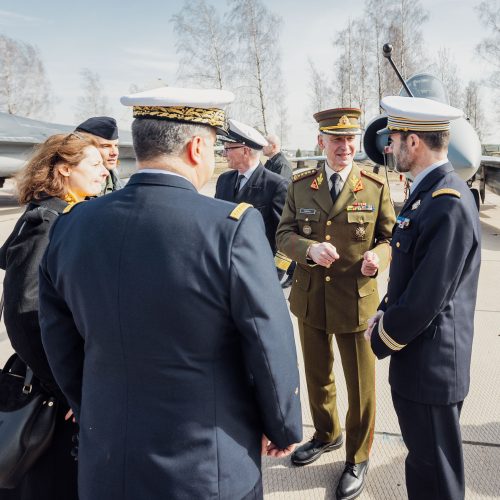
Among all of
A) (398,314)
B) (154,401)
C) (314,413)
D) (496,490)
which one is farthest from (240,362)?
(496,490)

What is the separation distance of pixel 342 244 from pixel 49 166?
143 centimetres

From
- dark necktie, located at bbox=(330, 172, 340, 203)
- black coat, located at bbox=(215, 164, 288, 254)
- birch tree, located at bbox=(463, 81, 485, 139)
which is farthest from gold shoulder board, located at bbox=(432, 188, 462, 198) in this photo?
birch tree, located at bbox=(463, 81, 485, 139)

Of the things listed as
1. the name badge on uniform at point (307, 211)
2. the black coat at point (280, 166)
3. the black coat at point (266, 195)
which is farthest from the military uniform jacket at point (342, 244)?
the black coat at point (280, 166)

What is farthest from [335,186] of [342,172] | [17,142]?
[17,142]

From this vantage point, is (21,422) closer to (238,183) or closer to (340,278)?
(340,278)

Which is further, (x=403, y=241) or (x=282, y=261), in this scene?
(x=282, y=261)

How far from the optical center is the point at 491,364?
316cm

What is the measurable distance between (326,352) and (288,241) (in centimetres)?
63

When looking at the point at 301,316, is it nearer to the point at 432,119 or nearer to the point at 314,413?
the point at 314,413

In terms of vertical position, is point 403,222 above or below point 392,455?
above

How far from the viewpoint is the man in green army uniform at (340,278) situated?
6.95ft

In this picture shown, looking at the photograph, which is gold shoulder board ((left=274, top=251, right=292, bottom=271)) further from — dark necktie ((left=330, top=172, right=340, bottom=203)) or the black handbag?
the black handbag

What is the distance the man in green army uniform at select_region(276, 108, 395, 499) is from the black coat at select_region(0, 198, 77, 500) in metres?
1.17

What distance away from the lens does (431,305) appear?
57.6 inches
